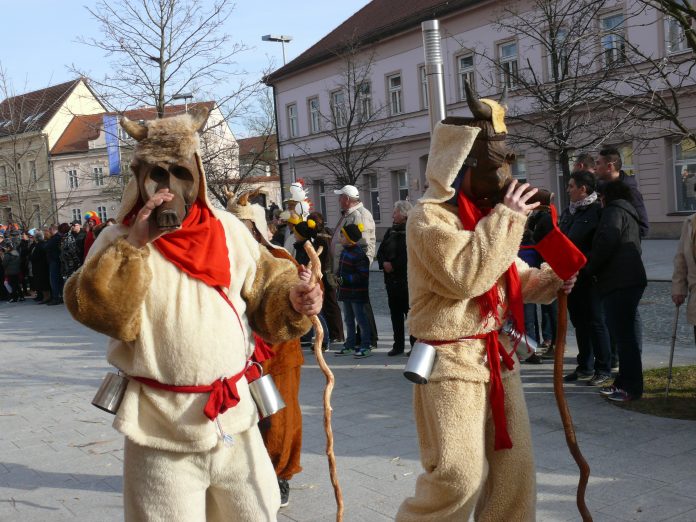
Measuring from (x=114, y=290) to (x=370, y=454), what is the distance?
3173 millimetres

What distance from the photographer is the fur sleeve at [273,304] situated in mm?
3209

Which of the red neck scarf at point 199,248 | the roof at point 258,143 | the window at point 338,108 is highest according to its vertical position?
the window at point 338,108

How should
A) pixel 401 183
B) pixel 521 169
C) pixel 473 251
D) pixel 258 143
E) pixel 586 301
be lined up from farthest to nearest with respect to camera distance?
pixel 258 143 → pixel 401 183 → pixel 521 169 → pixel 586 301 → pixel 473 251

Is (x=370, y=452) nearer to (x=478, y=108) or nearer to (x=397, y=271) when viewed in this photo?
(x=478, y=108)

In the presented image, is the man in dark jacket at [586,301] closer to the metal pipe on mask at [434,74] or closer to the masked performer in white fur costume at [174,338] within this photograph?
the metal pipe on mask at [434,74]

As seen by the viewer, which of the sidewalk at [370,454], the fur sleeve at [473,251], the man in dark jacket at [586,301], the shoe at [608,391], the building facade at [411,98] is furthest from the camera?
the building facade at [411,98]

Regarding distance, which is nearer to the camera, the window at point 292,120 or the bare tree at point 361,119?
the bare tree at point 361,119

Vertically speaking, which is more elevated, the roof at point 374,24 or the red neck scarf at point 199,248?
the roof at point 374,24

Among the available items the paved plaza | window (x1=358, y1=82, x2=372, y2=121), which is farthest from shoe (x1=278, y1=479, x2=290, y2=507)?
window (x1=358, y1=82, x2=372, y2=121)

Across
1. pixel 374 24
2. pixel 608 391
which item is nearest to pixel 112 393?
pixel 608 391

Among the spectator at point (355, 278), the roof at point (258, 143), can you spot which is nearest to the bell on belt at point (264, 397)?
the spectator at point (355, 278)

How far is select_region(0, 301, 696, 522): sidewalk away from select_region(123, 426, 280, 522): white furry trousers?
4.99 ft

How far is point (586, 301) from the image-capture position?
7.37m

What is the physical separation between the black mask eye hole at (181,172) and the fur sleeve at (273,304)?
52 centimetres
